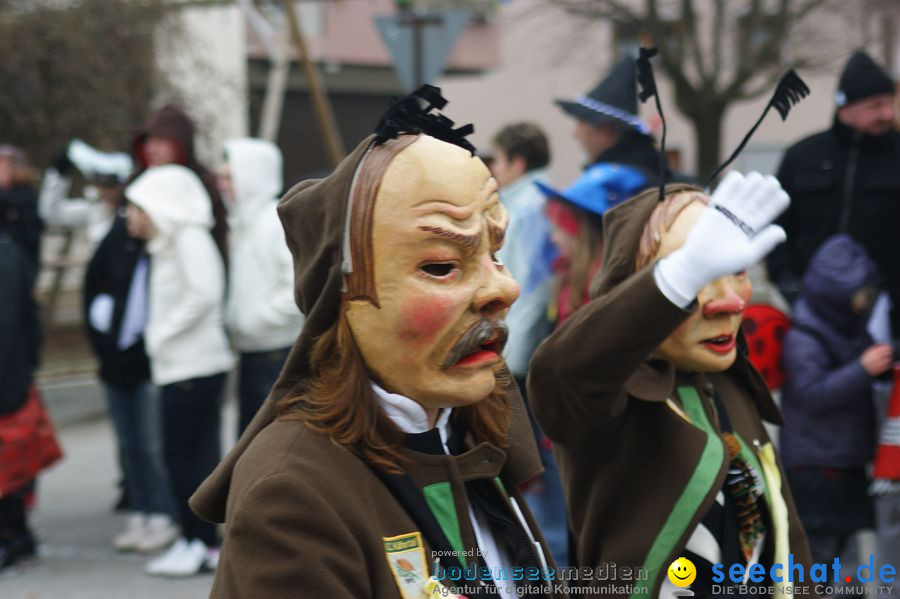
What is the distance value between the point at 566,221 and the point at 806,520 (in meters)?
1.41

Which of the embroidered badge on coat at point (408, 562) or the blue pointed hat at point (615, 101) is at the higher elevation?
the blue pointed hat at point (615, 101)

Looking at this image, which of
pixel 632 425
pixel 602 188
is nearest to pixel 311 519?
pixel 632 425

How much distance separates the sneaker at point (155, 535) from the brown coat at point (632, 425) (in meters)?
3.65

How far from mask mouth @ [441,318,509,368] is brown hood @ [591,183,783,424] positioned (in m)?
0.60

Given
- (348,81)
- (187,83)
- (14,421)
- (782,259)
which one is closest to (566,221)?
(782,259)

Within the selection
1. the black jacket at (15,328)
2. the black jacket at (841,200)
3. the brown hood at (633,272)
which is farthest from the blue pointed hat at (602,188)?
the black jacket at (15,328)

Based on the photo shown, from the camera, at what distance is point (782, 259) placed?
17.1 ft

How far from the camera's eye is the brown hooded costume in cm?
187

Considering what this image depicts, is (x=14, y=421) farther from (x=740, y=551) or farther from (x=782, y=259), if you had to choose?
(x=740, y=551)

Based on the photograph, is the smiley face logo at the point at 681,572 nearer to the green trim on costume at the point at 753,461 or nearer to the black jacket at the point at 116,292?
the green trim on costume at the point at 753,461

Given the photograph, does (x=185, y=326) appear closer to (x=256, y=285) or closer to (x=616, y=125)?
(x=256, y=285)

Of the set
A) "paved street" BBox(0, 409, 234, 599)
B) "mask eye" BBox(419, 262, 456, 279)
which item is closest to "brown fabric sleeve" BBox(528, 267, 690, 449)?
"mask eye" BBox(419, 262, 456, 279)

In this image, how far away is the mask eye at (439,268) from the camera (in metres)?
2.10

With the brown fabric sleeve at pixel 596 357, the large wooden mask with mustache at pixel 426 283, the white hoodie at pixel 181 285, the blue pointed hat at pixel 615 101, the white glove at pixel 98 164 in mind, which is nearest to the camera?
the large wooden mask with mustache at pixel 426 283
